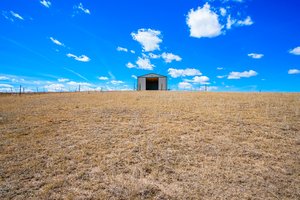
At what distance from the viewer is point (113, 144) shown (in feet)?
26.3

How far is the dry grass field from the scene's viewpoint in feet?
17.4

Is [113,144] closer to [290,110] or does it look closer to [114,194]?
[114,194]

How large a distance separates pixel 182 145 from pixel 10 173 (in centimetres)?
544

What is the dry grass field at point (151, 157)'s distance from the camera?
5.29m

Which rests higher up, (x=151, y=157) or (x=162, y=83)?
(x=162, y=83)

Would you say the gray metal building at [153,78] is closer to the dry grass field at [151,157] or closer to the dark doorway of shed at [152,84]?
the dark doorway of shed at [152,84]

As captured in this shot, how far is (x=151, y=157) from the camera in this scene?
6973 mm

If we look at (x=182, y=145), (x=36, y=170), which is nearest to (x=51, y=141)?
(x=36, y=170)

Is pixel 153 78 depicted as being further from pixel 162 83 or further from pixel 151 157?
pixel 151 157

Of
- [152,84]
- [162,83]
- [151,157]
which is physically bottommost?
[151,157]

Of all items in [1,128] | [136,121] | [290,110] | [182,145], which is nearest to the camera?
[182,145]

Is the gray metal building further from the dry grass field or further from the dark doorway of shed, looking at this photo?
the dry grass field

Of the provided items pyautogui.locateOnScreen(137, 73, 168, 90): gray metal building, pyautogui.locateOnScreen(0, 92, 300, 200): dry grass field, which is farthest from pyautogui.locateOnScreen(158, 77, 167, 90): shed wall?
pyautogui.locateOnScreen(0, 92, 300, 200): dry grass field

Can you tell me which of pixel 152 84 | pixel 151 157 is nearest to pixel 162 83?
pixel 152 84
